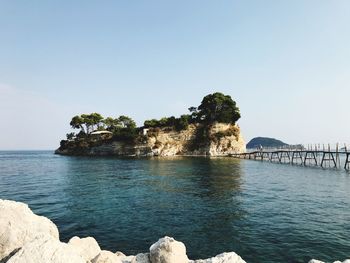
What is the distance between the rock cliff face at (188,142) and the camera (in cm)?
10581

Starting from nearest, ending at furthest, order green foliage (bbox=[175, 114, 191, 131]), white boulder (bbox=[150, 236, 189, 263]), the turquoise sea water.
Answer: white boulder (bbox=[150, 236, 189, 263]) < the turquoise sea water < green foliage (bbox=[175, 114, 191, 131])

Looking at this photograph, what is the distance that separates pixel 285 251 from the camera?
49.9 feet

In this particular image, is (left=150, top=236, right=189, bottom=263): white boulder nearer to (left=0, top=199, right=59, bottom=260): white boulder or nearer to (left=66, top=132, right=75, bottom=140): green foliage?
(left=0, top=199, right=59, bottom=260): white boulder

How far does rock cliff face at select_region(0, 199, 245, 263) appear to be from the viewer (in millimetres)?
7227

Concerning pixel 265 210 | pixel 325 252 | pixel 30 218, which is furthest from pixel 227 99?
pixel 30 218

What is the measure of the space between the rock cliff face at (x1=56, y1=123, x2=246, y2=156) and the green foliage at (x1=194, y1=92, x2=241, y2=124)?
3.09m

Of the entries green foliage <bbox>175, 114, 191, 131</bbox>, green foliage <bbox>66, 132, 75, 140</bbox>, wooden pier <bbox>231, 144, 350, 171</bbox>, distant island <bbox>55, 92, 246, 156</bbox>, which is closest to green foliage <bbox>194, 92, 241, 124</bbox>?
distant island <bbox>55, 92, 246, 156</bbox>

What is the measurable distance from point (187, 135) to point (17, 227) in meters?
104

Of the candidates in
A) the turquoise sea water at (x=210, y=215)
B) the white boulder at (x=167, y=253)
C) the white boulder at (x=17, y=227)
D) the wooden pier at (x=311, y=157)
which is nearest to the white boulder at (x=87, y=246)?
the white boulder at (x=17, y=227)

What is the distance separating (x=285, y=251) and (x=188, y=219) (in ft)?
25.9

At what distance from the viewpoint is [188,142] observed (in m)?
112

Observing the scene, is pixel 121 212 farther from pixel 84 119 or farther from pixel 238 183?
pixel 84 119

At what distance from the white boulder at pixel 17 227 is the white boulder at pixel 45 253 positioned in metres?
0.82

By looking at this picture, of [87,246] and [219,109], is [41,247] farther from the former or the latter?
[219,109]
